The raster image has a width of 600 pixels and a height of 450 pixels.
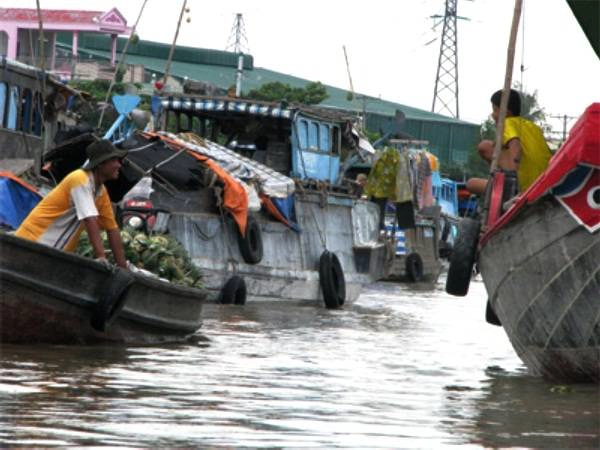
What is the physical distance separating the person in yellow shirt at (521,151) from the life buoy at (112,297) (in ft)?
7.96

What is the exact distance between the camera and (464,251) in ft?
31.4

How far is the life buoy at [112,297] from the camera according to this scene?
10.1 meters

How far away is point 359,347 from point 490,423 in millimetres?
5142

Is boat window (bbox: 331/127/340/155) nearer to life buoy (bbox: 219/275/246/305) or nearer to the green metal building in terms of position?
life buoy (bbox: 219/275/246/305)

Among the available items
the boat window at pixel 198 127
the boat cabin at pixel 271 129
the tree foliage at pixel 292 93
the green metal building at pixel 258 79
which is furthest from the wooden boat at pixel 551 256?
the green metal building at pixel 258 79

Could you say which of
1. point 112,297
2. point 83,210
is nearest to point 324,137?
point 112,297

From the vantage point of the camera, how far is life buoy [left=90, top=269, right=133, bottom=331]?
33.1ft

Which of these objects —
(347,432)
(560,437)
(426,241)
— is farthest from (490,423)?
(426,241)

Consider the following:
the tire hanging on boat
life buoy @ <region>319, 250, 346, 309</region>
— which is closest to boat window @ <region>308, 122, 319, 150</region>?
life buoy @ <region>319, 250, 346, 309</region>

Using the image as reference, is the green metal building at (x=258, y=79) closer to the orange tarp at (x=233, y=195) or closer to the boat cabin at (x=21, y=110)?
the boat cabin at (x=21, y=110)

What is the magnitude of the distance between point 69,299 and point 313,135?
11473mm

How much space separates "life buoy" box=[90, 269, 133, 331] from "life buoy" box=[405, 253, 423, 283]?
2214 cm

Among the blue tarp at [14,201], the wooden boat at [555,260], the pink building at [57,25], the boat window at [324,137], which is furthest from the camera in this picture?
the pink building at [57,25]

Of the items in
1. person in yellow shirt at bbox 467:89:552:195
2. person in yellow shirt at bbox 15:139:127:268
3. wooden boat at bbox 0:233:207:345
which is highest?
person in yellow shirt at bbox 467:89:552:195
